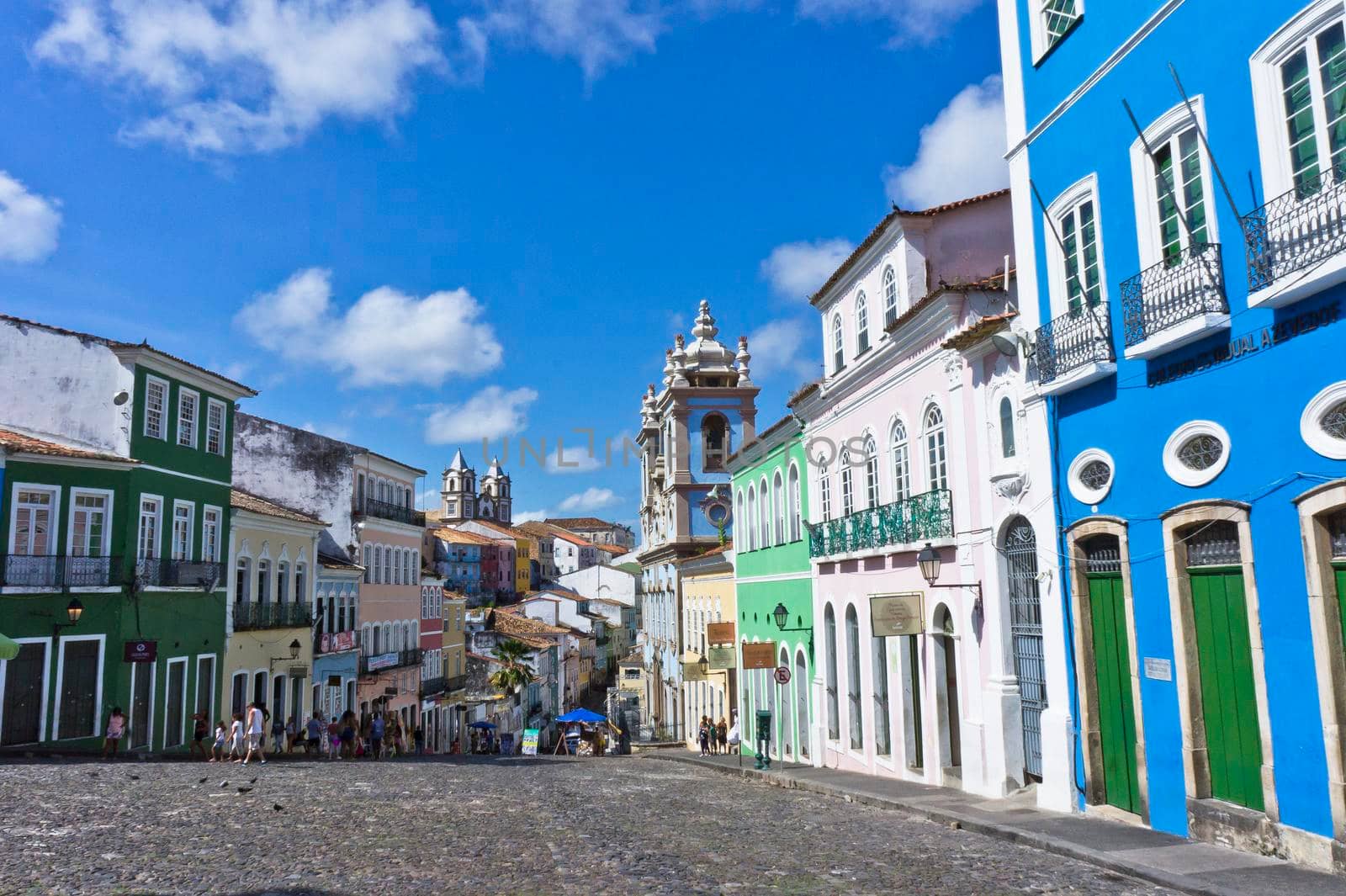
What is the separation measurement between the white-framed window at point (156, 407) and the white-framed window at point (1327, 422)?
2351 cm

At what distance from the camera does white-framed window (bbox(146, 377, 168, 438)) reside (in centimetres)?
2492

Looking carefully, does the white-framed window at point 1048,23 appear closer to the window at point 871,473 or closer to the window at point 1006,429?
the window at point 1006,429

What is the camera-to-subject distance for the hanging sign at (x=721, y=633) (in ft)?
105

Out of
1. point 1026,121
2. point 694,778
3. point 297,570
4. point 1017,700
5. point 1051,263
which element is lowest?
point 694,778

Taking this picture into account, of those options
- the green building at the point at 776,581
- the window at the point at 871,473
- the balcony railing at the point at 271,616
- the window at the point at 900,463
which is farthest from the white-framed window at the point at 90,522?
the window at the point at 900,463

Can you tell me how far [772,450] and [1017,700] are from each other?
1386 centimetres

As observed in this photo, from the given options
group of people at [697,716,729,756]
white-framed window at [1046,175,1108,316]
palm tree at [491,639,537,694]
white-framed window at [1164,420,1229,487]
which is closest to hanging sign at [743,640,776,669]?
group of people at [697,716,729,756]

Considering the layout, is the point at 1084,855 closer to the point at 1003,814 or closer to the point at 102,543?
the point at 1003,814

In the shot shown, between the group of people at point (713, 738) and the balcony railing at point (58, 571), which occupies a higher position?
the balcony railing at point (58, 571)

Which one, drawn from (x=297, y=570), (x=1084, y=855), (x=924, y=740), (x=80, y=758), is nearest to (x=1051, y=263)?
(x=1084, y=855)

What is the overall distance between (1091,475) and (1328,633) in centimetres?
391

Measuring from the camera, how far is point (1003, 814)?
1284cm

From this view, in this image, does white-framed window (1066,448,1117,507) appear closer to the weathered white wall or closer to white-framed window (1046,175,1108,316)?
white-framed window (1046,175,1108,316)

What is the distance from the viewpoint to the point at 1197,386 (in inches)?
413
